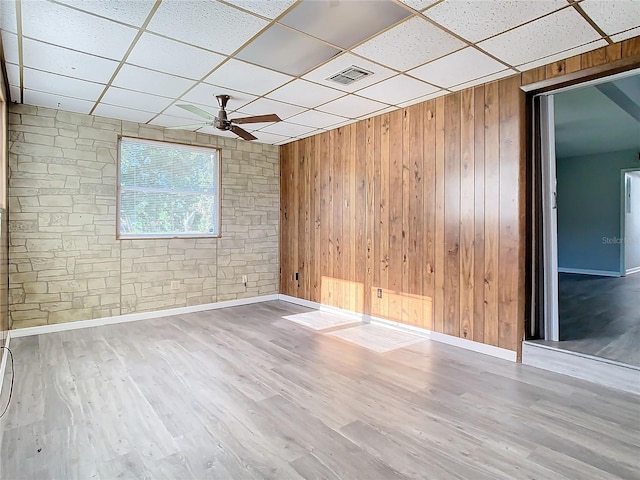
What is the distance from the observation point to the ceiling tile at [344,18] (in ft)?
7.48

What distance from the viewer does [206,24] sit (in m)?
2.47

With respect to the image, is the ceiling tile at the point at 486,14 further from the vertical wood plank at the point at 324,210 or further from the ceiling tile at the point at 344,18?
the vertical wood plank at the point at 324,210

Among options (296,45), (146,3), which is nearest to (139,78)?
(146,3)

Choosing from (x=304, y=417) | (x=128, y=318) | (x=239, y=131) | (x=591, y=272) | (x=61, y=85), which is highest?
(x=61, y=85)

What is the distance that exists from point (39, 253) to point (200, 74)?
110 inches

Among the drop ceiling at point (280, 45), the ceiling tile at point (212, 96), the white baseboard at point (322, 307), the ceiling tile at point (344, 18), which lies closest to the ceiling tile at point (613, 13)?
the drop ceiling at point (280, 45)

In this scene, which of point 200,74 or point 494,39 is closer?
point 494,39

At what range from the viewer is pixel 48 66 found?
3129mm

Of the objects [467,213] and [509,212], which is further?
[467,213]

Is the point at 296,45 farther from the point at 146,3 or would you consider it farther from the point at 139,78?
the point at 139,78

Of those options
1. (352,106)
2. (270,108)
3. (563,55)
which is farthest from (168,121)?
(563,55)

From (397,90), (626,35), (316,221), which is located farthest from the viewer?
(316,221)

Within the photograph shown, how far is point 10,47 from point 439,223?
13.1 ft

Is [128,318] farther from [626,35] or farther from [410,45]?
[626,35]
